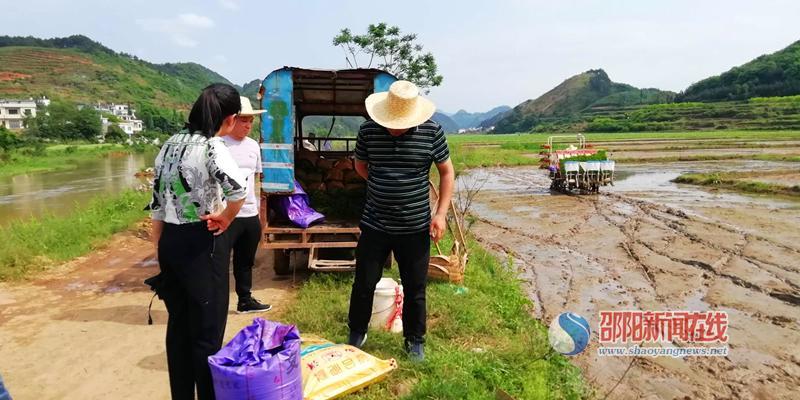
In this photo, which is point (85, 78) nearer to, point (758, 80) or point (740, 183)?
point (740, 183)

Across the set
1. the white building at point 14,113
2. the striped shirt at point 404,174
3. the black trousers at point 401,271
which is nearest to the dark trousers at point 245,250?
the black trousers at point 401,271

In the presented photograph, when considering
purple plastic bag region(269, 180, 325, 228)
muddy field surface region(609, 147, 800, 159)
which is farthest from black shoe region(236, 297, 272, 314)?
muddy field surface region(609, 147, 800, 159)

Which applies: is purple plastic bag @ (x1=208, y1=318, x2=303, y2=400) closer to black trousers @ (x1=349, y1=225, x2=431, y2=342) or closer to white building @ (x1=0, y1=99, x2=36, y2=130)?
black trousers @ (x1=349, y1=225, x2=431, y2=342)

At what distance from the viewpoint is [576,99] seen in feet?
460

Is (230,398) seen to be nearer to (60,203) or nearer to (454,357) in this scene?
(454,357)

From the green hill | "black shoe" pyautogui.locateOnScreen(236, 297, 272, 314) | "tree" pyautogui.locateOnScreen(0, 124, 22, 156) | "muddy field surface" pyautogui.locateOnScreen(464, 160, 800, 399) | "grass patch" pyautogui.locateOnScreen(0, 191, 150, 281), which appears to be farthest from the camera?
the green hill

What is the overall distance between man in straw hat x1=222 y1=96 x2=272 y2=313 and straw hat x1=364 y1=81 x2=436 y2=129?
1562 millimetres

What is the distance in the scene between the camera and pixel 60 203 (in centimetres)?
1709

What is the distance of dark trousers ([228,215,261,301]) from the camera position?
425 centimetres

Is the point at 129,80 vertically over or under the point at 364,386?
over

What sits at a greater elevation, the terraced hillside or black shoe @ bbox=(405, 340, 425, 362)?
the terraced hillside

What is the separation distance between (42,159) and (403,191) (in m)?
45.1

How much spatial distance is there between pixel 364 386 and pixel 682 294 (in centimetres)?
500

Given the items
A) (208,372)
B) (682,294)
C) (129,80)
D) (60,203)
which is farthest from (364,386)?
(129,80)
